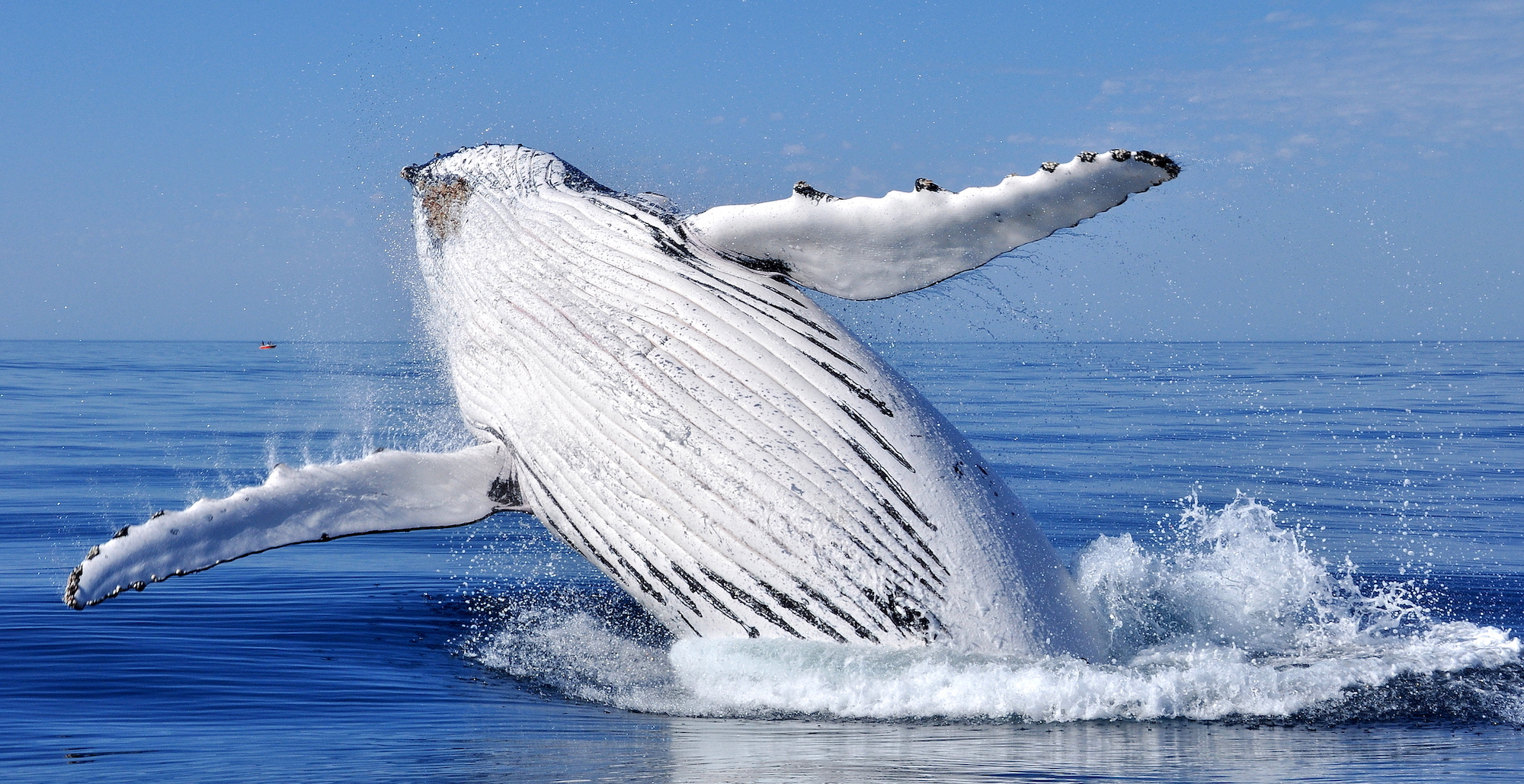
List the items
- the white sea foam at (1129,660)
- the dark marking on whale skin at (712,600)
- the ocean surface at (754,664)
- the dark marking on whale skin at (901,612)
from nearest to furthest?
Result: 1. the ocean surface at (754,664)
2. the white sea foam at (1129,660)
3. the dark marking on whale skin at (901,612)
4. the dark marking on whale skin at (712,600)

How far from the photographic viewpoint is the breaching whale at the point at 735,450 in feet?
16.6

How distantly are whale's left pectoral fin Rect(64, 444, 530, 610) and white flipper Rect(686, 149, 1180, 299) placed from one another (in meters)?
1.97

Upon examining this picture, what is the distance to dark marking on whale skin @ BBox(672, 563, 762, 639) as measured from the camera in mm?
5297

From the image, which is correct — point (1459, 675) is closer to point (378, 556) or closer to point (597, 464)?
point (597, 464)

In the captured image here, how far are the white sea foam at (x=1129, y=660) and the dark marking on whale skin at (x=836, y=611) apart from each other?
63 millimetres

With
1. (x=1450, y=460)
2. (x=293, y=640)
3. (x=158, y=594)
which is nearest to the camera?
(x=293, y=640)

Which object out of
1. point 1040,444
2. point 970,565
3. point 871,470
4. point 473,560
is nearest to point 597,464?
point 871,470

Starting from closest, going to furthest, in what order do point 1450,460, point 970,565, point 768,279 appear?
point 970,565, point 768,279, point 1450,460

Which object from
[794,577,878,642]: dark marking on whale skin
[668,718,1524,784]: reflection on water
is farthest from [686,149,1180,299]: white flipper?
[668,718,1524,784]: reflection on water

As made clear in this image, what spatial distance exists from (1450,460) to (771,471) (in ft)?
46.8

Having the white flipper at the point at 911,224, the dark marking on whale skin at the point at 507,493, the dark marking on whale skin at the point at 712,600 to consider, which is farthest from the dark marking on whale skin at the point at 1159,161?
the dark marking on whale skin at the point at 507,493

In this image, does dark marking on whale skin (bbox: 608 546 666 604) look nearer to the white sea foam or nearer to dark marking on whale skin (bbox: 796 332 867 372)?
the white sea foam

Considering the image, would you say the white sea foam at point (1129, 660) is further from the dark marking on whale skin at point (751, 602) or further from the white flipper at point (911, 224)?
the white flipper at point (911, 224)

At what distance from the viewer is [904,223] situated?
5.25 metres
